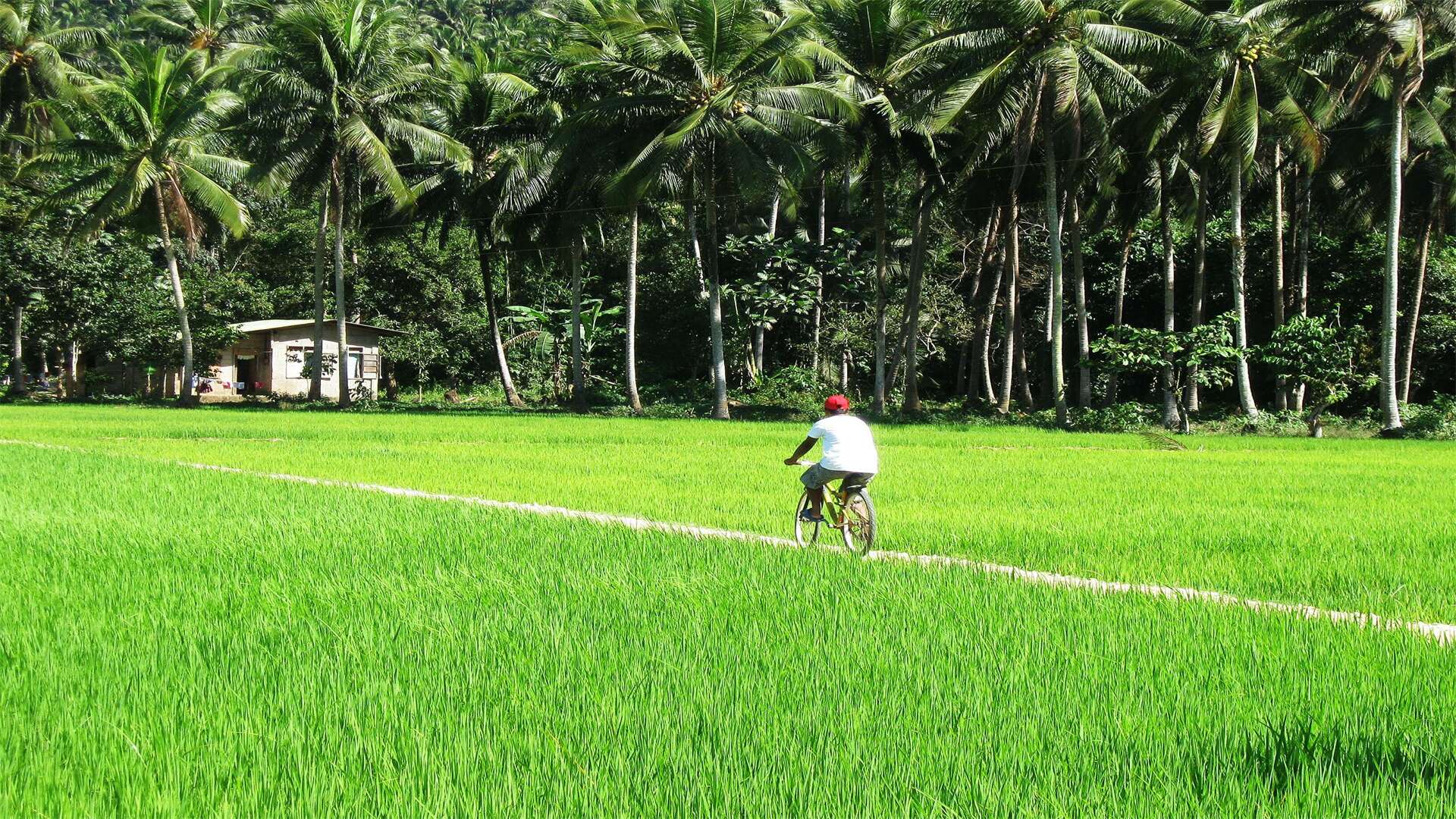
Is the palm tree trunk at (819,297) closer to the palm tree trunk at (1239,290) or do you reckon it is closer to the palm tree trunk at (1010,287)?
the palm tree trunk at (1010,287)

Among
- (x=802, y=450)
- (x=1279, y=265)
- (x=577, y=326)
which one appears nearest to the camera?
(x=802, y=450)

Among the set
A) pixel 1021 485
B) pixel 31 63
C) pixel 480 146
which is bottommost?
pixel 1021 485

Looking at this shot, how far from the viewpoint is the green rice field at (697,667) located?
2.97 meters

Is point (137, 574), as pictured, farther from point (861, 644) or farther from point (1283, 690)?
point (1283, 690)

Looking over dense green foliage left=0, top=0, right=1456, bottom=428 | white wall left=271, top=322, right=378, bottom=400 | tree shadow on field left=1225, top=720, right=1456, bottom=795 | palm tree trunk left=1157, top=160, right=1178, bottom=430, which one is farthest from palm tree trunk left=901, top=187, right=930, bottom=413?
tree shadow on field left=1225, top=720, right=1456, bottom=795

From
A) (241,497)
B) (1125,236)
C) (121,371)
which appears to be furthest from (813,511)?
(121,371)

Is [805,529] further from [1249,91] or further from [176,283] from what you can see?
[176,283]

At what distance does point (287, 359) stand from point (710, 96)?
69.2 feet

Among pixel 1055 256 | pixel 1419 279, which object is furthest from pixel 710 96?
pixel 1419 279

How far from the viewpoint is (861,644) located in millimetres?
4613

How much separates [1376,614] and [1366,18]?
20844 millimetres

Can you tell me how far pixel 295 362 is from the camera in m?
40.4

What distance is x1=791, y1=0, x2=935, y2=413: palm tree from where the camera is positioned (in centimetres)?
2597

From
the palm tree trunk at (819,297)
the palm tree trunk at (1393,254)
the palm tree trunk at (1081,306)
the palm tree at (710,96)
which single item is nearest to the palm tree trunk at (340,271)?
the palm tree at (710,96)
